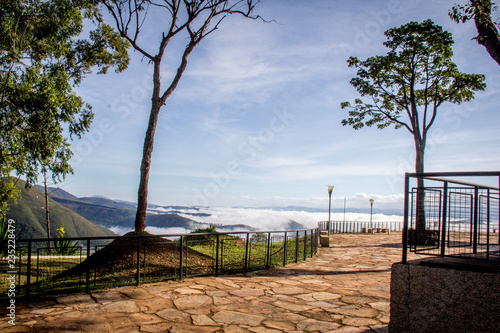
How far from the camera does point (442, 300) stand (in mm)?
3793

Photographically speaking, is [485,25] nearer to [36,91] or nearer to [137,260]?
[137,260]

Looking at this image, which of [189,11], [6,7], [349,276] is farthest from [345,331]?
[6,7]

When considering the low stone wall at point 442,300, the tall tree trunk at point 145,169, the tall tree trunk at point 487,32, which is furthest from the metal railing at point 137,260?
the tall tree trunk at point 487,32

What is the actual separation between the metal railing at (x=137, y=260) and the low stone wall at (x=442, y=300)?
4.15m

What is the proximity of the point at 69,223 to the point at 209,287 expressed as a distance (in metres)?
65.3

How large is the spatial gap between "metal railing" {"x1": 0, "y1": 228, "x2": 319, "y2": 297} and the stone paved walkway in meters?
0.61

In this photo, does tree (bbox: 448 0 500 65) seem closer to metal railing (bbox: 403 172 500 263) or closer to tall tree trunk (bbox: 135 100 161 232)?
metal railing (bbox: 403 172 500 263)

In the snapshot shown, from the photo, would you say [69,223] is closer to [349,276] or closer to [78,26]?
[78,26]

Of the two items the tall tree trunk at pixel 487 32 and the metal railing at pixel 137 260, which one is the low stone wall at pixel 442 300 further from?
the tall tree trunk at pixel 487 32

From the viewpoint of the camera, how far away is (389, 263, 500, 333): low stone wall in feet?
11.7

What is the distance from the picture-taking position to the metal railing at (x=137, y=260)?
22.4 feet

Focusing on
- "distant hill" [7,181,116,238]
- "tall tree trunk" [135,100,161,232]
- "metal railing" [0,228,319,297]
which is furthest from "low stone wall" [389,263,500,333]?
"distant hill" [7,181,116,238]

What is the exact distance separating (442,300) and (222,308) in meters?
3.20

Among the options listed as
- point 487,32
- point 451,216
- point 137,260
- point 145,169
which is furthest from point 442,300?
point 145,169
